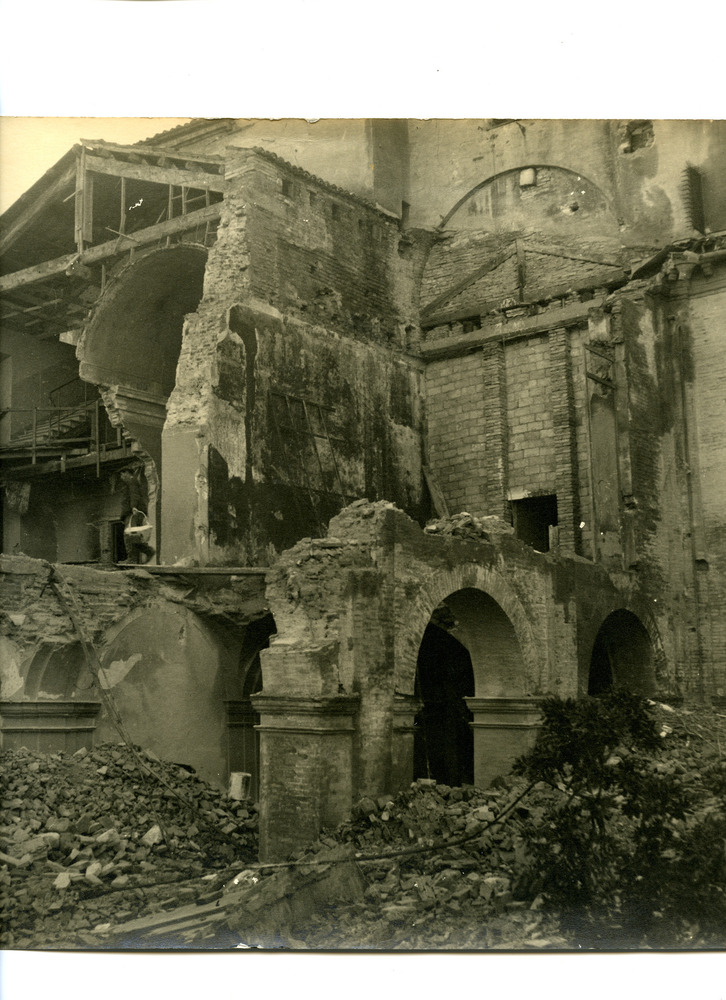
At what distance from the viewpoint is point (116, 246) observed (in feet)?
56.1

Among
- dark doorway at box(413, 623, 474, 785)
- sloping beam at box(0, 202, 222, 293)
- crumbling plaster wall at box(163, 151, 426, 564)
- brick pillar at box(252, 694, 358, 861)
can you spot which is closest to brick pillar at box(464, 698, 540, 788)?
dark doorway at box(413, 623, 474, 785)

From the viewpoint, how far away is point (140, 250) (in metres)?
17.3

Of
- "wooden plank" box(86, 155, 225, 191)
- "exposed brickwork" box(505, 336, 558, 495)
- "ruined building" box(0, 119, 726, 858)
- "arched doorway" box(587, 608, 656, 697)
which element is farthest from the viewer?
"exposed brickwork" box(505, 336, 558, 495)

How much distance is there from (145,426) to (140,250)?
8.96 feet

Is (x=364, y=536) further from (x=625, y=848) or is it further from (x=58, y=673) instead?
(x=625, y=848)

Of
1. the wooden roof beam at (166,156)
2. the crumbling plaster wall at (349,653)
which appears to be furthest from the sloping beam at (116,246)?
the crumbling plaster wall at (349,653)

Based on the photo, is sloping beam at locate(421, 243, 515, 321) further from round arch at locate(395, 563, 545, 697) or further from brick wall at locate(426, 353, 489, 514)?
round arch at locate(395, 563, 545, 697)

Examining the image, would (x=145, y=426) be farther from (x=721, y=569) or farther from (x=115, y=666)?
(x=721, y=569)

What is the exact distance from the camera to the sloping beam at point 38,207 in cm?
1500

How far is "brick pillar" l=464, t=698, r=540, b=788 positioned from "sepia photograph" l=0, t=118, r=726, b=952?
4cm

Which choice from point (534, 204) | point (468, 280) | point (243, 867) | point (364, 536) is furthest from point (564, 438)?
point (243, 867)

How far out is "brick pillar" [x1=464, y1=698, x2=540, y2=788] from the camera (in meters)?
13.6

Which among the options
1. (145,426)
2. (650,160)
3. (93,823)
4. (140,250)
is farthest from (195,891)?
(650,160)

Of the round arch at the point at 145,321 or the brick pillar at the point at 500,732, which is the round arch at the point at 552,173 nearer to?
the round arch at the point at 145,321
